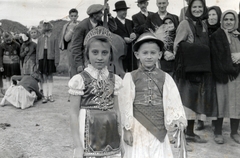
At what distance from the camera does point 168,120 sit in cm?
273

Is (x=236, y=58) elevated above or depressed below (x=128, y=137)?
above

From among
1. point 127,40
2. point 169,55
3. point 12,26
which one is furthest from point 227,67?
point 12,26

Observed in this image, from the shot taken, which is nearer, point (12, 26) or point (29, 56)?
point (29, 56)

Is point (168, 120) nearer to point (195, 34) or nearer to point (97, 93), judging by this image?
point (97, 93)

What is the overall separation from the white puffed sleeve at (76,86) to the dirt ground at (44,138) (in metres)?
2.07

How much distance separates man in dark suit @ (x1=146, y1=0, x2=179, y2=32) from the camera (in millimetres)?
5250

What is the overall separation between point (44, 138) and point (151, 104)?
9.47ft

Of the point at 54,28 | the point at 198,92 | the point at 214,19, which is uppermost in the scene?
the point at 54,28

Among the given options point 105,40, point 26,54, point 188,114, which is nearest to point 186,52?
point 188,114

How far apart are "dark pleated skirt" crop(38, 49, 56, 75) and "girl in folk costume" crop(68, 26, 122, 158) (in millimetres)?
5844

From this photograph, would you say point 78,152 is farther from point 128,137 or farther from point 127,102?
point 127,102

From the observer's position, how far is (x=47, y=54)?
8125 mm

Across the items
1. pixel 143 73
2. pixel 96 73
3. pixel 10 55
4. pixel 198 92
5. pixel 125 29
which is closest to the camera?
pixel 96 73

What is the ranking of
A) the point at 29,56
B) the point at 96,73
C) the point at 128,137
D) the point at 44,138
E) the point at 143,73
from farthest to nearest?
the point at 29,56, the point at 44,138, the point at 143,73, the point at 128,137, the point at 96,73
